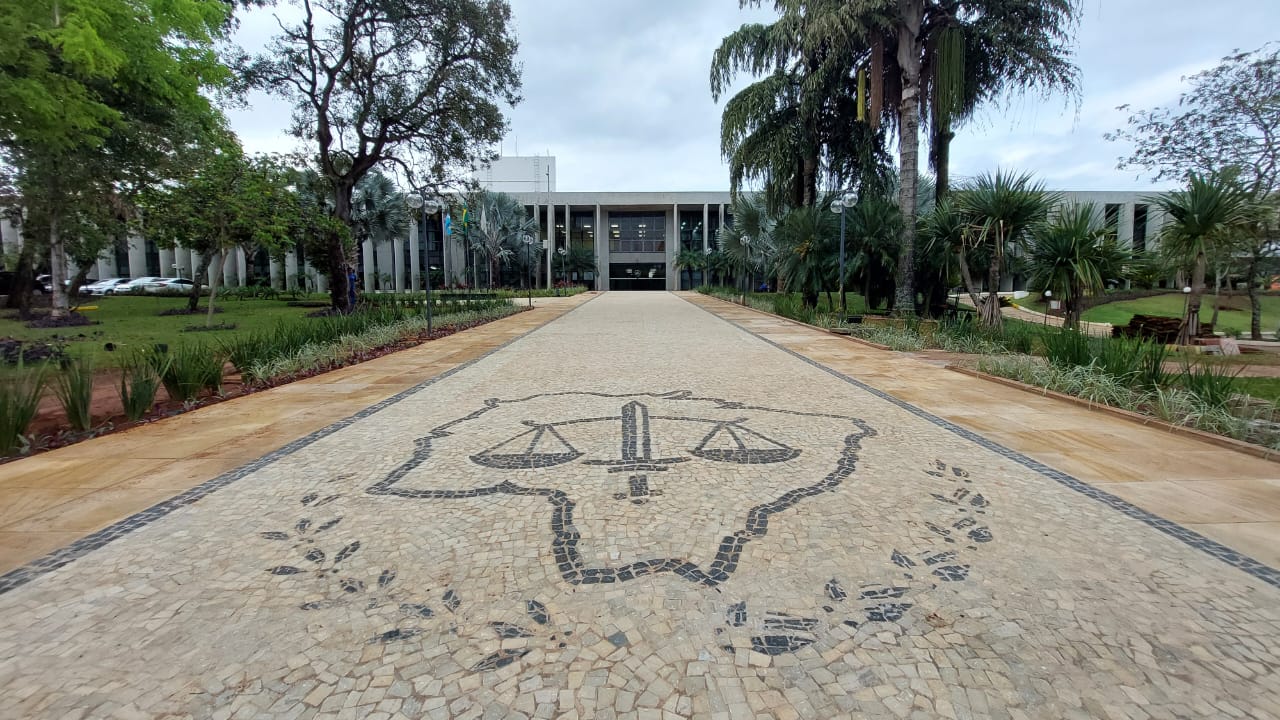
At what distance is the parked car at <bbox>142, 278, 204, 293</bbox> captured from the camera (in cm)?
4134

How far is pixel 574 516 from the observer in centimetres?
337

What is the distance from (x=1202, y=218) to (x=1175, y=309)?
24.0 meters

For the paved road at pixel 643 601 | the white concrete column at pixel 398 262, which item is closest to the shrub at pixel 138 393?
the paved road at pixel 643 601

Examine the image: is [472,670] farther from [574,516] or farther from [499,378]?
[499,378]

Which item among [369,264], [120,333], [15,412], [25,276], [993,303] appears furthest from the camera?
[369,264]

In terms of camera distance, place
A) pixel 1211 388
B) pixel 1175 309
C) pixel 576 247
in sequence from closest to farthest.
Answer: pixel 1211 388, pixel 1175 309, pixel 576 247

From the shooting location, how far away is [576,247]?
64750 mm

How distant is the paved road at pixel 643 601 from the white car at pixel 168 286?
4889 centimetres

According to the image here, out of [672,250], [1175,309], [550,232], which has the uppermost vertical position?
[550,232]

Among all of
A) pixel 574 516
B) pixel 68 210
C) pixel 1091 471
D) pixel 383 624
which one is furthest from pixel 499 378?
pixel 68 210

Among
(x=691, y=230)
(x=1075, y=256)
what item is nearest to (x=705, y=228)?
(x=691, y=230)

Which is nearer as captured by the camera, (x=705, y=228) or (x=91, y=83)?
(x=91, y=83)

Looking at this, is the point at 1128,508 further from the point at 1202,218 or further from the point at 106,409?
the point at 1202,218

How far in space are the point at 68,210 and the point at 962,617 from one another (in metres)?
19.5
